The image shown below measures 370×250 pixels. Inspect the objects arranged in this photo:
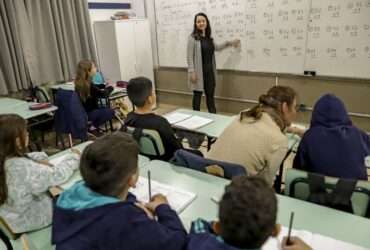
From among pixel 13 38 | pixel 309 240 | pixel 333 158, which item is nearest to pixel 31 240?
pixel 309 240

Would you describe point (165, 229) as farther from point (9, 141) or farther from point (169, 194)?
point (9, 141)

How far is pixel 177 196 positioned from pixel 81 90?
255 cm

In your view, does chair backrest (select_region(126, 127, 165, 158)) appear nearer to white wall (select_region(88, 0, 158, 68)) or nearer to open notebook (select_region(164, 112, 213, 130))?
open notebook (select_region(164, 112, 213, 130))

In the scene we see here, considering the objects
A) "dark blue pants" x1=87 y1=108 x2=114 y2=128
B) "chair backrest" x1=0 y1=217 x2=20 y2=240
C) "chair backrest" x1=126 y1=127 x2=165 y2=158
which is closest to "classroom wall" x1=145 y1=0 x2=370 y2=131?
"dark blue pants" x1=87 y1=108 x2=114 y2=128

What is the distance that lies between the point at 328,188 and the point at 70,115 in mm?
2602

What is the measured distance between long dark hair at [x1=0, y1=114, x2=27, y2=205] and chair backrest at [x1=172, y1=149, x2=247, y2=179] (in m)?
0.78

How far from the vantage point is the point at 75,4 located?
4512mm

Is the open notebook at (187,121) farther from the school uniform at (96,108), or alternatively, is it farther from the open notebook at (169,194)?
the school uniform at (96,108)

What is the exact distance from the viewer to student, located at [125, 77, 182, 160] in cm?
202

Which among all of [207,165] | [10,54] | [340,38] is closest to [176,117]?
[207,165]

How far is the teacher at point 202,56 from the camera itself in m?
4.25

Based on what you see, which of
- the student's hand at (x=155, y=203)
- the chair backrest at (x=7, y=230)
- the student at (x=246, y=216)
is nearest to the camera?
the student at (x=246, y=216)

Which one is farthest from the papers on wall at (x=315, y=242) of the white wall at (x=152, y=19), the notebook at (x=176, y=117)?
the white wall at (x=152, y=19)

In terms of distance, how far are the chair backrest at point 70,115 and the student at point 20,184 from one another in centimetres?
173
